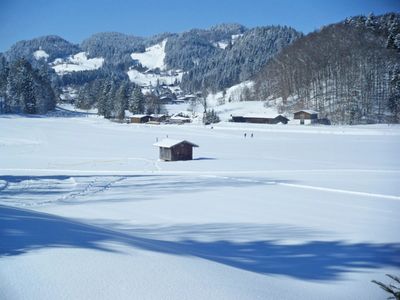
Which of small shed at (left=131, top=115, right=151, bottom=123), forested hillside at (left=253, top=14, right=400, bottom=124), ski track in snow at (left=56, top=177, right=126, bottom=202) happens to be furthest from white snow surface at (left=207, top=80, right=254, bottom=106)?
ski track in snow at (left=56, top=177, right=126, bottom=202)

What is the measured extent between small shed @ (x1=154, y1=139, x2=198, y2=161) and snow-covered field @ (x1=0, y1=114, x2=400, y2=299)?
109cm

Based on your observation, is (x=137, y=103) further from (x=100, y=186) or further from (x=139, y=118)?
(x=100, y=186)

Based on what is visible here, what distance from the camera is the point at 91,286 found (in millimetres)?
5180

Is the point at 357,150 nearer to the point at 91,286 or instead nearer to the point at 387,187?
the point at 387,187

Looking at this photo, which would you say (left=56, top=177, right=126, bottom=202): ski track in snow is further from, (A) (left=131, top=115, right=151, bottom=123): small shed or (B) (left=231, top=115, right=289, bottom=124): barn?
(A) (left=131, top=115, right=151, bottom=123): small shed

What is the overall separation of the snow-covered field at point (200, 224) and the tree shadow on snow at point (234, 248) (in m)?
0.04

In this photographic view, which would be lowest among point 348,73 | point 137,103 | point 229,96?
point 137,103

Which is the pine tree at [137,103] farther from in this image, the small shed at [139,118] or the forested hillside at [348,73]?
the forested hillside at [348,73]

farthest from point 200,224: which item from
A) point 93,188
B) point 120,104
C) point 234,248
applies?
point 120,104

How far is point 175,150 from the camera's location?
38.5 metres

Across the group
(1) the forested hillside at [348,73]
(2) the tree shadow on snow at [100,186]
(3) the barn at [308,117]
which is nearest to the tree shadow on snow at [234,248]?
(2) the tree shadow on snow at [100,186]

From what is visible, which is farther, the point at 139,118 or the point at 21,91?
the point at 21,91

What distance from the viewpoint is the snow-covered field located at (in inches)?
222

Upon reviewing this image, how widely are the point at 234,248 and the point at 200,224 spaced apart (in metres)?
3.05
